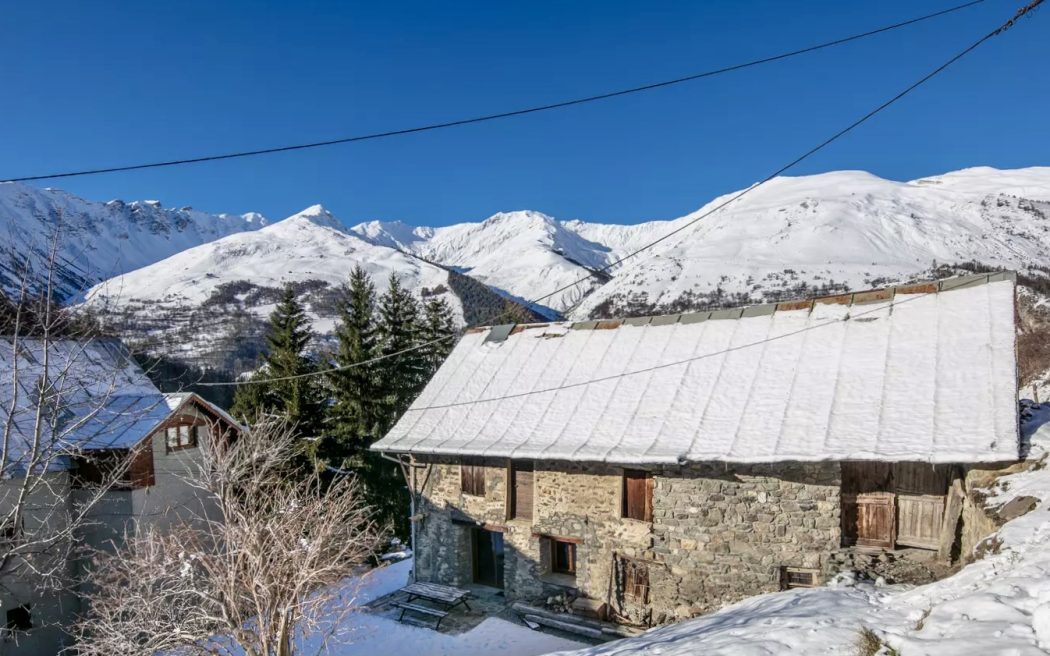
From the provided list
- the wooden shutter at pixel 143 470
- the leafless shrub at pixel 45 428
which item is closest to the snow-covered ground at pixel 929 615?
the leafless shrub at pixel 45 428

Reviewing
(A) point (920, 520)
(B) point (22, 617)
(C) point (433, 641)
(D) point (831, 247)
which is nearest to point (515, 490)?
(C) point (433, 641)

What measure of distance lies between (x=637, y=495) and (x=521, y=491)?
127 inches

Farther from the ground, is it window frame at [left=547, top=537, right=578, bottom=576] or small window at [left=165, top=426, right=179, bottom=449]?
small window at [left=165, top=426, right=179, bottom=449]

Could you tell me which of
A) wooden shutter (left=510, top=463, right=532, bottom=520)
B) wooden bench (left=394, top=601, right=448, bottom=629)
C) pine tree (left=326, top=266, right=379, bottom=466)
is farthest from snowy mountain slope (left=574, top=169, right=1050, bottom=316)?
wooden bench (left=394, top=601, right=448, bottom=629)

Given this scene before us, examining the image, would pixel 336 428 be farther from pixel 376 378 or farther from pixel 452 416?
pixel 452 416

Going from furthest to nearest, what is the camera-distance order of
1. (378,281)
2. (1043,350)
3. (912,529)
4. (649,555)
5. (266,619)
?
(378,281)
(1043,350)
(649,555)
(912,529)
(266,619)

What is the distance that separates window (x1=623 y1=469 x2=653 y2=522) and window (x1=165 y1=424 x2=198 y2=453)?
1560cm

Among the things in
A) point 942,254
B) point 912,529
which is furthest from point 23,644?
point 942,254

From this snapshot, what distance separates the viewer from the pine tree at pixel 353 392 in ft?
83.4

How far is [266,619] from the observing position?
345 inches

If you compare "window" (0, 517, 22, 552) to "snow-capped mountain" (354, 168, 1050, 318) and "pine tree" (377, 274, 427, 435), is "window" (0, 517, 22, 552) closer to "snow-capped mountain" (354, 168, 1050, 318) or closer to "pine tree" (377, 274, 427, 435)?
"pine tree" (377, 274, 427, 435)

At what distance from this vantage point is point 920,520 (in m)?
10.9

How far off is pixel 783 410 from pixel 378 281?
193 metres

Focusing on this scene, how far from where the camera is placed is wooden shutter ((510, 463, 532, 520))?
1511cm
